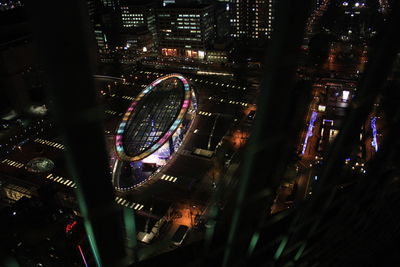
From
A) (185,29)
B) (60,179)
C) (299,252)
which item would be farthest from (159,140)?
(185,29)

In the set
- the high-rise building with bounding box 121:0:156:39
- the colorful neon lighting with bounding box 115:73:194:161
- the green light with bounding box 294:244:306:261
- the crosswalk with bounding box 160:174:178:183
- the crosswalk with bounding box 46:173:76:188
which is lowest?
the crosswalk with bounding box 46:173:76:188

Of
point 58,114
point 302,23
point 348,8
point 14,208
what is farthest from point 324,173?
point 348,8

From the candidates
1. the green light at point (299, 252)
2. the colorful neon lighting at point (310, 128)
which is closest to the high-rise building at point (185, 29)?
the colorful neon lighting at point (310, 128)

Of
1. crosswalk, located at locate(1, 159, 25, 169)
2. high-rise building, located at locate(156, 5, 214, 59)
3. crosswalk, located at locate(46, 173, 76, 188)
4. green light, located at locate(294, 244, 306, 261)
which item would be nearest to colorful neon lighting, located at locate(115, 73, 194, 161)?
crosswalk, located at locate(46, 173, 76, 188)

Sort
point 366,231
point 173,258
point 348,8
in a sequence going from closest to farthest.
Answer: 1. point 173,258
2. point 366,231
3. point 348,8

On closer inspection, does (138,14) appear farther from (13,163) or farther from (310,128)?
(310,128)

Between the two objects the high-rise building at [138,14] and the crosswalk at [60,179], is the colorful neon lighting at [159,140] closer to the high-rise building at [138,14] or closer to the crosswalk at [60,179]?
the crosswalk at [60,179]

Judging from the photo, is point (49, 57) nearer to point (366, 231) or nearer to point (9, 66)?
point (366, 231)

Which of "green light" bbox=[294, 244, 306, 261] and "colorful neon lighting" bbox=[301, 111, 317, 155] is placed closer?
"green light" bbox=[294, 244, 306, 261]

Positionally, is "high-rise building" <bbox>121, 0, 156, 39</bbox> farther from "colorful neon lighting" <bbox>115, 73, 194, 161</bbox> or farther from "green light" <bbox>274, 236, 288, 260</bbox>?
"green light" <bbox>274, 236, 288, 260</bbox>

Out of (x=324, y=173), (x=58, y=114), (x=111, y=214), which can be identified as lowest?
(x=324, y=173)
